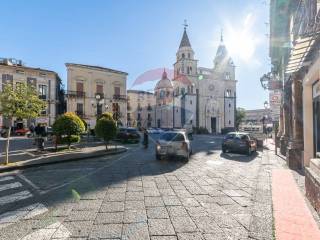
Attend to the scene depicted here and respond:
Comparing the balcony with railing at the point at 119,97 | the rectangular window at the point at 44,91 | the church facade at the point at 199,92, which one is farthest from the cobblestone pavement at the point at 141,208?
the church facade at the point at 199,92

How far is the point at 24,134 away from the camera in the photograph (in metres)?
36.8

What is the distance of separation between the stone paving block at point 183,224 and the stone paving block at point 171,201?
2.79 ft

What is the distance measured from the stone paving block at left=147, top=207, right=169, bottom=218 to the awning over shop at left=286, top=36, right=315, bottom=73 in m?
5.01

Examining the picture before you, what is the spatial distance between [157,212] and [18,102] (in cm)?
818

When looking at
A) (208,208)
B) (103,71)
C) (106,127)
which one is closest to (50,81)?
(103,71)

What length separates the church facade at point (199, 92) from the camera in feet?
218

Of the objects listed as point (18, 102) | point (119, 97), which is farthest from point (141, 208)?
point (119, 97)

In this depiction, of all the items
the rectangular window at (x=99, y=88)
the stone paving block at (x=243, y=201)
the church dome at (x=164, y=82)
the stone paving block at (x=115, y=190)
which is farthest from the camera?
the church dome at (x=164, y=82)

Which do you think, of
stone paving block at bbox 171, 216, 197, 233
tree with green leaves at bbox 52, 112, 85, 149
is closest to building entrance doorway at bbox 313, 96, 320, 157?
stone paving block at bbox 171, 216, 197, 233

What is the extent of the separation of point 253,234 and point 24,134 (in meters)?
37.9

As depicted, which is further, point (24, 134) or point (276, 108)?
point (24, 134)

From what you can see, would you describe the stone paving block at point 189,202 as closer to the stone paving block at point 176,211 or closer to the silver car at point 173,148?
the stone paving block at point 176,211

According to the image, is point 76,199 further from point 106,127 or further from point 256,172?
point 106,127

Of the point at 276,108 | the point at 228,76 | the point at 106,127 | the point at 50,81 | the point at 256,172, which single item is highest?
the point at 228,76
